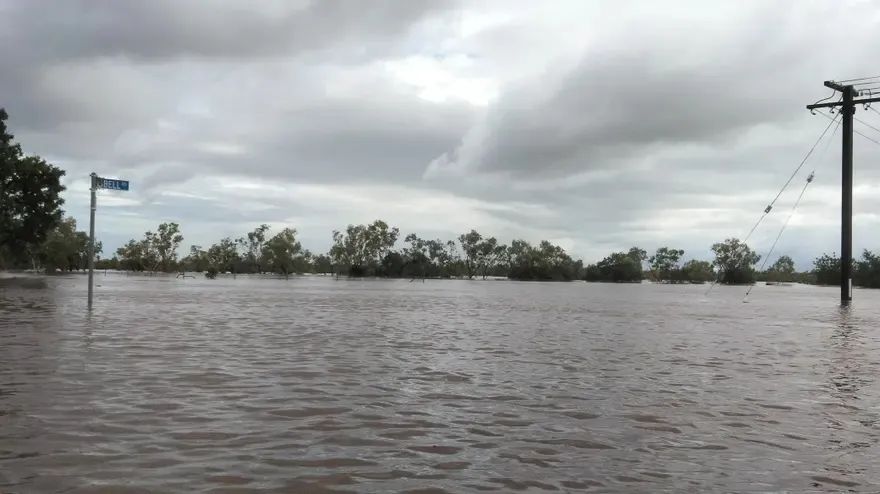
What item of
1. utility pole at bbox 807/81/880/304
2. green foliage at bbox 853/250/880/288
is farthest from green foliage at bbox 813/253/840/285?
utility pole at bbox 807/81/880/304

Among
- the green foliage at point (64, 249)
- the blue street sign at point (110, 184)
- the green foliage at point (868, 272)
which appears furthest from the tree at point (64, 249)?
the green foliage at point (868, 272)

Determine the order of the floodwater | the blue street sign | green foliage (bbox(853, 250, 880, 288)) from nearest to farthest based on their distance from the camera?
the floodwater, the blue street sign, green foliage (bbox(853, 250, 880, 288))

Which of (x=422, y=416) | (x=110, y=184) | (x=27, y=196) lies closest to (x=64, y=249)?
(x=27, y=196)

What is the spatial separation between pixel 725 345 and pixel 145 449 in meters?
17.2

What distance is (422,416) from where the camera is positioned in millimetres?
8453

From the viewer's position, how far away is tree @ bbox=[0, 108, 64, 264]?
60.2 metres

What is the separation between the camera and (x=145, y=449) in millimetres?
6387

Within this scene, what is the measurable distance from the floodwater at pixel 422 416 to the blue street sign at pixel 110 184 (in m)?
6.49

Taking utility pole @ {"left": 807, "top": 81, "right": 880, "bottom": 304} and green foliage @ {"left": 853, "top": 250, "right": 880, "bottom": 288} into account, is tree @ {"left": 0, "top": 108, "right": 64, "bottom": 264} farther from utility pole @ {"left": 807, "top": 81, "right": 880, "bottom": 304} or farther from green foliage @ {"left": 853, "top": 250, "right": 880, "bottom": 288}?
green foliage @ {"left": 853, "top": 250, "right": 880, "bottom": 288}

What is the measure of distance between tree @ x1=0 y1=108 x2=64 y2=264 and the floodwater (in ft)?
176

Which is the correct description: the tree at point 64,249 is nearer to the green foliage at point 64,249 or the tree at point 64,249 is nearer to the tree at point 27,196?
the green foliage at point 64,249

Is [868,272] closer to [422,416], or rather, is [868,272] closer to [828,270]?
[828,270]

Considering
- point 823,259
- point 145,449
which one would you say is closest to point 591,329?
point 145,449

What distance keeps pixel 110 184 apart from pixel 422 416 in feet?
61.4
